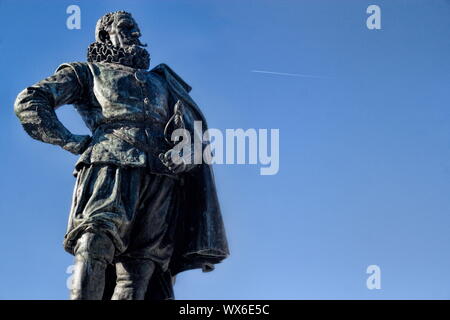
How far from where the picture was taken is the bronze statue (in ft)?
40.2

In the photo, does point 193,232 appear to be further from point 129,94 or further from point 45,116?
point 45,116

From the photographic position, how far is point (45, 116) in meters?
12.5

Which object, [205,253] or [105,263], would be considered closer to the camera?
[105,263]

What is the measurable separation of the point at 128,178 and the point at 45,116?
1.03m

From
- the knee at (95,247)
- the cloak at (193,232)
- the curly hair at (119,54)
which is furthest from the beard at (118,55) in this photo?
the knee at (95,247)

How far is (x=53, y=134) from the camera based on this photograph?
1249cm

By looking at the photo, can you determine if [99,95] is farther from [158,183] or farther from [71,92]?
[158,183]

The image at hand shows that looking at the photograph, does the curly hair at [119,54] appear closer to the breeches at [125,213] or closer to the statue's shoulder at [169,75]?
the statue's shoulder at [169,75]

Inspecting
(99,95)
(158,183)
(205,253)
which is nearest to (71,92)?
(99,95)

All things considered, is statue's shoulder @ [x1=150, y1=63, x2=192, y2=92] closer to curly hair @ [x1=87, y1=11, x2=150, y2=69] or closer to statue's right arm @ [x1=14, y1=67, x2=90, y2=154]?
curly hair @ [x1=87, y1=11, x2=150, y2=69]

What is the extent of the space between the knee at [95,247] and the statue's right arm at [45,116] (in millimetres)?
1028

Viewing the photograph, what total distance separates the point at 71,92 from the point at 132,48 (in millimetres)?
902

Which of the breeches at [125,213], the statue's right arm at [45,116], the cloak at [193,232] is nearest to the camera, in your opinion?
the breeches at [125,213]

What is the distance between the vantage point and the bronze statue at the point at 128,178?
1226 cm
